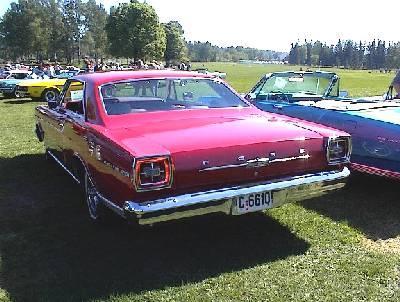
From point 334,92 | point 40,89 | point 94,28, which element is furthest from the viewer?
point 94,28

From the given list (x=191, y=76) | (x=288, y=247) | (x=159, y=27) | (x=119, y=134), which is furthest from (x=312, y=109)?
(x=159, y=27)

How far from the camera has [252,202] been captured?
3531 mm

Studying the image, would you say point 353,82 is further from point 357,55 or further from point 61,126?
point 357,55

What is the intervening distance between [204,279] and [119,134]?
1278mm

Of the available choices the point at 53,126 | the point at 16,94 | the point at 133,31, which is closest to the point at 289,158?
the point at 53,126

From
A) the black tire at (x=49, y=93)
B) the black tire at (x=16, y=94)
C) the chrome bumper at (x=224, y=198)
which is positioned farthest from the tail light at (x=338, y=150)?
the black tire at (x=16, y=94)

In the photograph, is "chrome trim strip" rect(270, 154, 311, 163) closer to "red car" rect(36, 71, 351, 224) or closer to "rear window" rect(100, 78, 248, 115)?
"red car" rect(36, 71, 351, 224)

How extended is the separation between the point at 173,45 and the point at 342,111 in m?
93.2

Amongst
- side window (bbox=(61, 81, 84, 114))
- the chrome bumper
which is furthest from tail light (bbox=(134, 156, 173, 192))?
side window (bbox=(61, 81, 84, 114))

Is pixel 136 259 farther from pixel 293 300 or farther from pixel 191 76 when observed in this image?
pixel 191 76

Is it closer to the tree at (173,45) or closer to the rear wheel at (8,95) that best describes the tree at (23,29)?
the tree at (173,45)

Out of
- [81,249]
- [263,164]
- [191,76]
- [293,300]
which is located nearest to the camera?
[293,300]

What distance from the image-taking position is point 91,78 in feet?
15.0

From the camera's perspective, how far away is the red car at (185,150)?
3.25m
